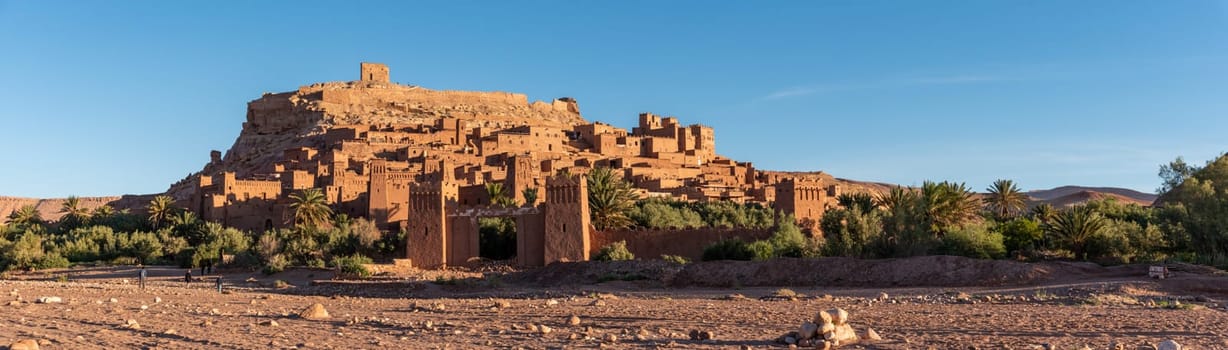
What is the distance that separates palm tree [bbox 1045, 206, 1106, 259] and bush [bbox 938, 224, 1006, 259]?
2.27m

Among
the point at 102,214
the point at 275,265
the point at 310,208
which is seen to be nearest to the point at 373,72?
the point at 102,214

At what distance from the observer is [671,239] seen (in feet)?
102

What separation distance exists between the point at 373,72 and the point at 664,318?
7638 cm

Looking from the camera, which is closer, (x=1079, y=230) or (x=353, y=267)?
(x=353, y=267)

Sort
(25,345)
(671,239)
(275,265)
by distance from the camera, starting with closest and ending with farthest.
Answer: (25,345) < (671,239) < (275,265)

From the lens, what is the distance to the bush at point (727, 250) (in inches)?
1132

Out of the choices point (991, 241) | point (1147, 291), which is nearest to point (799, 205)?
point (991, 241)

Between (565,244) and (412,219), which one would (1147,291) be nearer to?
(565,244)

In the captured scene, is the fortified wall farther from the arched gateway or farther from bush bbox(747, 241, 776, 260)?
bush bbox(747, 241, 776, 260)

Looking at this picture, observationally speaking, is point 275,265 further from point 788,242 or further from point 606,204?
point 788,242

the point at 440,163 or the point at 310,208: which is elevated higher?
the point at 440,163

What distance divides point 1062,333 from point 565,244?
1992 centimetres

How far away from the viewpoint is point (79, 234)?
1708 inches

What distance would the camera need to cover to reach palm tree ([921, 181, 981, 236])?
100 feet
